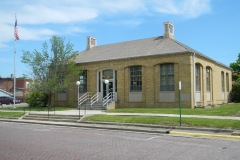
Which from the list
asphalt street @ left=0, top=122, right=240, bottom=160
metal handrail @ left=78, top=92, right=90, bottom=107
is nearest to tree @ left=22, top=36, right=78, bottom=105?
metal handrail @ left=78, top=92, right=90, bottom=107

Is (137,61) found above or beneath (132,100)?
above

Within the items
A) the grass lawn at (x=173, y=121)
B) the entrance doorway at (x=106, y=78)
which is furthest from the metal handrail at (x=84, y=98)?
the grass lawn at (x=173, y=121)

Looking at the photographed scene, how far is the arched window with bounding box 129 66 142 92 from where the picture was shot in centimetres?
3145

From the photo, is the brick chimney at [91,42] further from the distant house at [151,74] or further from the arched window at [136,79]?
the arched window at [136,79]

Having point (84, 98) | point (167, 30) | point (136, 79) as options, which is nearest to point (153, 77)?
point (136, 79)

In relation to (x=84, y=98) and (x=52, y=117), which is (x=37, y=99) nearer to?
(x=84, y=98)

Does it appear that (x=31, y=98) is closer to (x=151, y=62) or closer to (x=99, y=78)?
(x=99, y=78)

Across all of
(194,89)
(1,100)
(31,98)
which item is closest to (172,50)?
(194,89)

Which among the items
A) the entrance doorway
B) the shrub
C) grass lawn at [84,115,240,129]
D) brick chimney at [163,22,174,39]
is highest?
brick chimney at [163,22,174,39]

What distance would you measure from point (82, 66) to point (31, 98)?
729cm

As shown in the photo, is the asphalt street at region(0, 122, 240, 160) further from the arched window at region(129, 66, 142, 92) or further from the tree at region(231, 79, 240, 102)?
the tree at region(231, 79, 240, 102)

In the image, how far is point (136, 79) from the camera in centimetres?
3167

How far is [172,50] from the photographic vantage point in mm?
29359

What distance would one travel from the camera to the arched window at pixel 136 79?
1238 inches
